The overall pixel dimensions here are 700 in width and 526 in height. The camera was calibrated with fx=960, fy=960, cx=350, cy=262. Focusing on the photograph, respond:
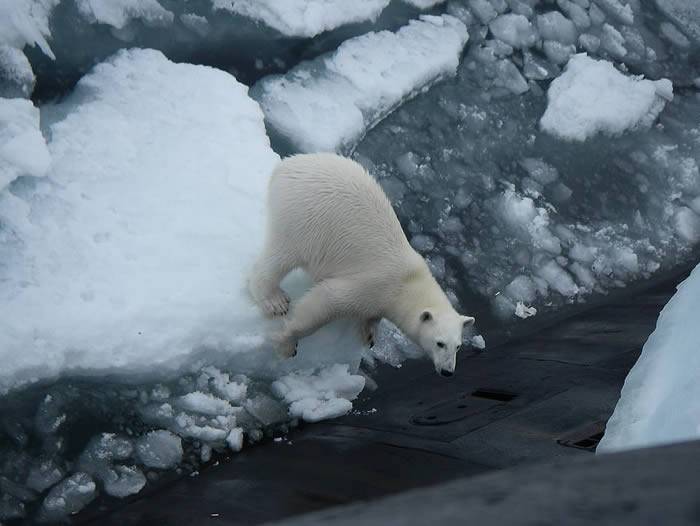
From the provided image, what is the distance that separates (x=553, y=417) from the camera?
355 cm

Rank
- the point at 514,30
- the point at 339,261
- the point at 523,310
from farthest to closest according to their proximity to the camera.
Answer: the point at 514,30 < the point at 523,310 < the point at 339,261

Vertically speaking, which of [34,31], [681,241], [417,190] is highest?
[34,31]

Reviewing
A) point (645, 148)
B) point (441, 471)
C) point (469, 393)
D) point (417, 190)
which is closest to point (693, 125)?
point (645, 148)

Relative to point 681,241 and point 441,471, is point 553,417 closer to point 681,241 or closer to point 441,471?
point 441,471

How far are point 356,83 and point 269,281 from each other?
1.76m

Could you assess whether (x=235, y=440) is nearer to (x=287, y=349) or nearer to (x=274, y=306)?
(x=287, y=349)

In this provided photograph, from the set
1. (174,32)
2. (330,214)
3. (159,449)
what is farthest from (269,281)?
(174,32)

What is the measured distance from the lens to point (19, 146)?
12.9 feet

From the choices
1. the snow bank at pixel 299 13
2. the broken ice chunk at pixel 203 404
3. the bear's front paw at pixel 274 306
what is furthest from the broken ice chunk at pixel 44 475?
the snow bank at pixel 299 13

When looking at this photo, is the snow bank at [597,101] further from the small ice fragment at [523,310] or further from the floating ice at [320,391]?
the floating ice at [320,391]

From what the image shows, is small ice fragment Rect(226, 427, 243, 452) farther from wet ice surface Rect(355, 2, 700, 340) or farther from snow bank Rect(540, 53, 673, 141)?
snow bank Rect(540, 53, 673, 141)

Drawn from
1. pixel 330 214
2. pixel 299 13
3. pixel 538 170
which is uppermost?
pixel 299 13

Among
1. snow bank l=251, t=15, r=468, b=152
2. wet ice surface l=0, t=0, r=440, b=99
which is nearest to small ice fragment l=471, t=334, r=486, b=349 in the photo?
snow bank l=251, t=15, r=468, b=152

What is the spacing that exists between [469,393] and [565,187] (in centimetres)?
180
